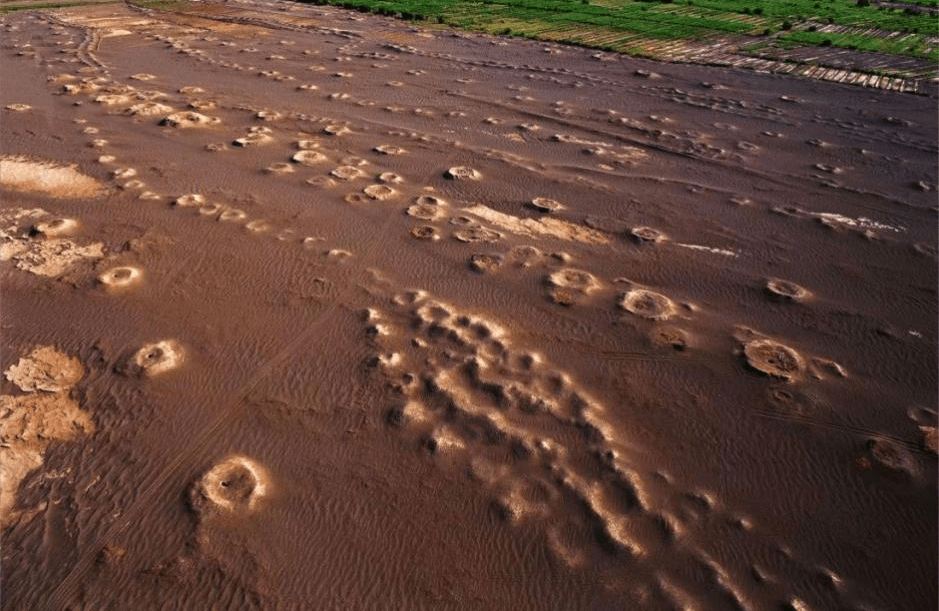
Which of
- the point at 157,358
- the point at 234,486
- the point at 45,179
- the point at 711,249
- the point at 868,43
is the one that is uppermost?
the point at 868,43

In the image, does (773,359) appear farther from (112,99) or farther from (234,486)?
(112,99)

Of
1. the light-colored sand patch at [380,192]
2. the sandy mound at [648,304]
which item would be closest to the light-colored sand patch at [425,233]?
the light-colored sand patch at [380,192]

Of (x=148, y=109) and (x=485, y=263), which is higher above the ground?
(x=148, y=109)

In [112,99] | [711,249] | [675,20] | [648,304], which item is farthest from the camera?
[675,20]

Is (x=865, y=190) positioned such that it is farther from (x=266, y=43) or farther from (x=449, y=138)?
(x=266, y=43)

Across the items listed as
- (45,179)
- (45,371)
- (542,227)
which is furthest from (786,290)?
(45,179)

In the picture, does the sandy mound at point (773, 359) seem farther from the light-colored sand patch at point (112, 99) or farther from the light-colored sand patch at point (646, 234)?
the light-colored sand patch at point (112, 99)

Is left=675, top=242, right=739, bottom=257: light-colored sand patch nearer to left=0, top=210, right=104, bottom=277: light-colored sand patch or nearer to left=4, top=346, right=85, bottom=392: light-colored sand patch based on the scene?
left=4, top=346, right=85, bottom=392: light-colored sand patch
